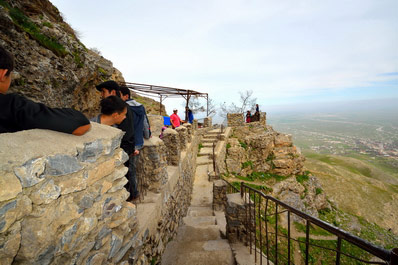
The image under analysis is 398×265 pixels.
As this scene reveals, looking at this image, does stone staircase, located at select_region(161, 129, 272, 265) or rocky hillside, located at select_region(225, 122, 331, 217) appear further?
rocky hillside, located at select_region(225, 122, 331, 217)

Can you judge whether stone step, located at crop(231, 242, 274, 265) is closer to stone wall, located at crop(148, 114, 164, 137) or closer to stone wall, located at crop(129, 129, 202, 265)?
stone wall, located at crop(129, 129, 202, 265)

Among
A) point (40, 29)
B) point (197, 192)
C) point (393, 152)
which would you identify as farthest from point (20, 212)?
point (393, 152)

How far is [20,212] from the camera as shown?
3.46ft

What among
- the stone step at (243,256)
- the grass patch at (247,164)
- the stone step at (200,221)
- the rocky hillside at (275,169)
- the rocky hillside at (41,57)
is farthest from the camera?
the grass patch at (247,164)

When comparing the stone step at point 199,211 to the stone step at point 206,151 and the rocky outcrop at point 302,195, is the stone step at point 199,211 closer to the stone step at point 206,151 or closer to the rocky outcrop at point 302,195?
the stone step at point 206,151

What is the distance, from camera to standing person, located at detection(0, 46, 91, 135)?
48.5 inches

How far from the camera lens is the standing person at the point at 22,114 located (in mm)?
1231

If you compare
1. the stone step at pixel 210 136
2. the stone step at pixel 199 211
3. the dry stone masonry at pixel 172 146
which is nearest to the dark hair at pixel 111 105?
the dry stone masonry at pixel 172 146

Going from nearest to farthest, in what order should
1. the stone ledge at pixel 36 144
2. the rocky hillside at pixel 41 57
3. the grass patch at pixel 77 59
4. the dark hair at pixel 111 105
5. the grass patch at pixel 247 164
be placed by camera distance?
the stone ledge at pixel 36 144, the dark hair at pixel 111 105, the rocky hillside at pixel 41 57, the grass patch at pixel 77 59, the grass patch at pixel 247 164

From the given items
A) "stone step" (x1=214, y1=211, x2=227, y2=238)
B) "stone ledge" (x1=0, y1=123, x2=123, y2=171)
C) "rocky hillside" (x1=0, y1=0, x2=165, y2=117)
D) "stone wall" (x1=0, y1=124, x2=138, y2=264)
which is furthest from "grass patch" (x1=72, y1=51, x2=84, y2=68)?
"stone step" (x1=214, y1=211, x2=227, y2=238)

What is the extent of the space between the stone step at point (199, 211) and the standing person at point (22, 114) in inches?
240

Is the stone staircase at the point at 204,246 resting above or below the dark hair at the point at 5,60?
below

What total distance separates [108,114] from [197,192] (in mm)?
7358

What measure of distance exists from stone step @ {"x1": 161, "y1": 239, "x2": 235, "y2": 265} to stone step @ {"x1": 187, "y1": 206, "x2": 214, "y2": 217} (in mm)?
2686
